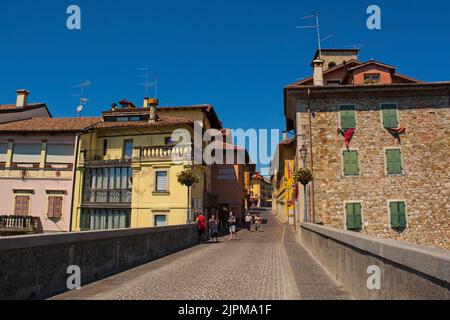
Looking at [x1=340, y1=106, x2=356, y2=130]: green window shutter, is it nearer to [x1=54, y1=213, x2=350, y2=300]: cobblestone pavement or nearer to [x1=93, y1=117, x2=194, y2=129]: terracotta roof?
[x1=93, y1=117, x2=194, y2=129]: terracotta roof

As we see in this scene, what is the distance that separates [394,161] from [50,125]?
2692cm

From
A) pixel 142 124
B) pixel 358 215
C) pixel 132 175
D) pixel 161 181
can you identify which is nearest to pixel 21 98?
pixel 142 124

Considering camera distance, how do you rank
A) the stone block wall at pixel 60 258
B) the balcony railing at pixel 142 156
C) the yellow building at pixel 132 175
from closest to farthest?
the stone block wall at pixel 60 258, the balcony railing at pixel 142 156, the yellow building at pixel 132 175

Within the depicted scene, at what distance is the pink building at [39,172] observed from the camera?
25.3 meters

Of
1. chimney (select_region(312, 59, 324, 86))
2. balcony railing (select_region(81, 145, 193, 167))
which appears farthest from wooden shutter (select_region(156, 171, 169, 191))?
chimney (select_region(312, 59, 324, 86))

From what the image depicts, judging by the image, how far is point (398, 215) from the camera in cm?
2077

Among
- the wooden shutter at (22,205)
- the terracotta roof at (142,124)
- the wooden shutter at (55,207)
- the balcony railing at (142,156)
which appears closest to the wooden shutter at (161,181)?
the balcony railing at (142,156)

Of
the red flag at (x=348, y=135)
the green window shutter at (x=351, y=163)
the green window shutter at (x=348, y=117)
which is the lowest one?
the green window shutter at (x=351, y=163)

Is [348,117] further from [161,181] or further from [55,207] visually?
[55,207]

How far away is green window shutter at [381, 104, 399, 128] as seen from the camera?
71.6 ft

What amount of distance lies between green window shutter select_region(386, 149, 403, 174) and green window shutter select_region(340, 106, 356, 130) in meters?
2.90

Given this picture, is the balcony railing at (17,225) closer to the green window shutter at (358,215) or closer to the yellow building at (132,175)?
the yellow building at (132,175)

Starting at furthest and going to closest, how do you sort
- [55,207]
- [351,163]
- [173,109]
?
[173,109], [55,207], [351,163]

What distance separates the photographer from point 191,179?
1803cm
